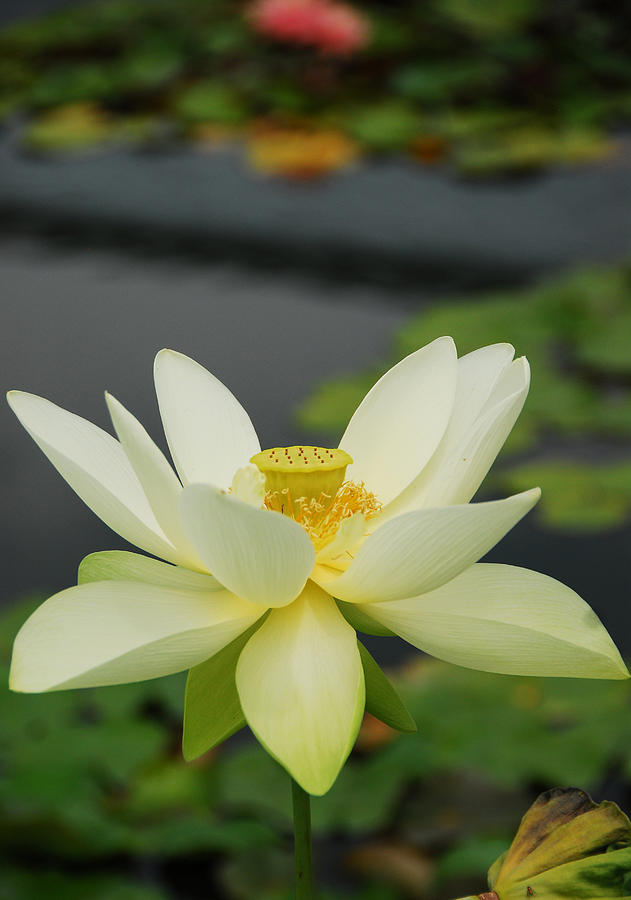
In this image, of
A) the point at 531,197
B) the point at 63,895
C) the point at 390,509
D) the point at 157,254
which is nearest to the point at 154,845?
the point at 63,895

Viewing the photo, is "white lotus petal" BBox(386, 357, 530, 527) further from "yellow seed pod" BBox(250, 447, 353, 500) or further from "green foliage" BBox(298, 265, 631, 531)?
"green foliage" BBox(298, 265, 631, 531)

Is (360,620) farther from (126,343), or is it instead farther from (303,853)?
(126,343)

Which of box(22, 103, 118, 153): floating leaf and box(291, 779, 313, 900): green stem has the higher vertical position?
box(22, 103, 118, 153): floating leaf

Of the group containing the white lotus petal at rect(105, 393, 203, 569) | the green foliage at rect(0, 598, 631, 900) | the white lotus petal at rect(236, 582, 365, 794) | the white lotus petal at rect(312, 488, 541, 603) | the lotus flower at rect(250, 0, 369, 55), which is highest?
the lotus flower at rect(250, 0, 369, 55)

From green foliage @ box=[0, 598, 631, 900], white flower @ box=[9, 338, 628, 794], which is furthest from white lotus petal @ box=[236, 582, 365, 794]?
green foliage @ box=[0, 598, 631, 900]

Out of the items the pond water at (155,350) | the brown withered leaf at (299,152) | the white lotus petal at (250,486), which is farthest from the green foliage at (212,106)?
the white lotus petal at (250,486)

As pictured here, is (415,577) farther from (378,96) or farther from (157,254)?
(378,96)
